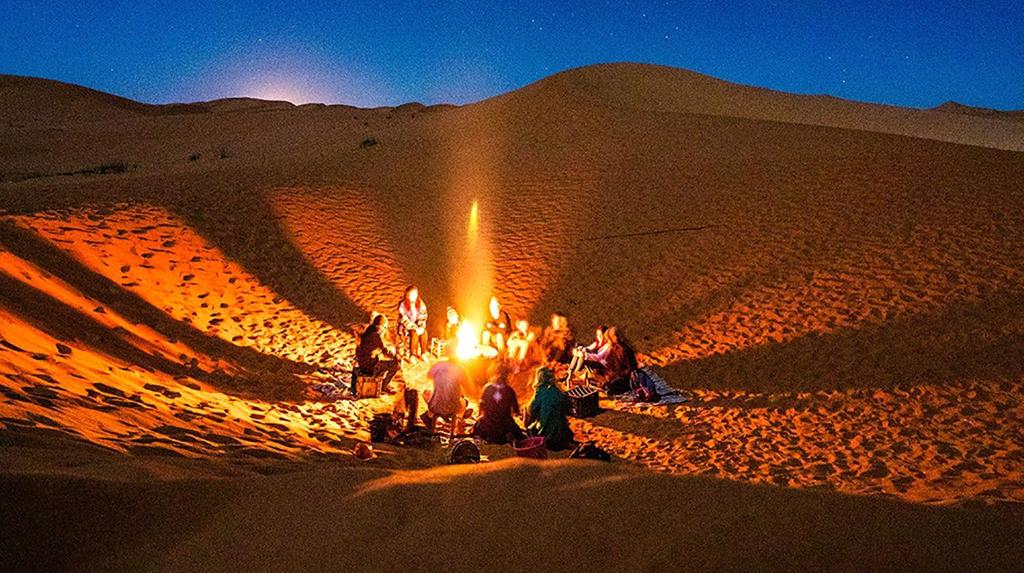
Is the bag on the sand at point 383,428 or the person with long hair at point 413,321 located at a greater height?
the person with long hair at point 413,321

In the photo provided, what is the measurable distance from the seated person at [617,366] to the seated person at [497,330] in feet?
5.54

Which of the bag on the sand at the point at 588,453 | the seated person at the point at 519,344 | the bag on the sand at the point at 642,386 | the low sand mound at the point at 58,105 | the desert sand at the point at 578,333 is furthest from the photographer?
the low sand mound at the point at 58,105

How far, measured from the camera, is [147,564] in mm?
3158

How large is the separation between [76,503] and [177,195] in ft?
46.3

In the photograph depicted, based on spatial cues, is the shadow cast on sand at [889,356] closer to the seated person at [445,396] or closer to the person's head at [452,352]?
the person's head at [452,352]

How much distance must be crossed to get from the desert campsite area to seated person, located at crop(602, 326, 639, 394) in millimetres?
60

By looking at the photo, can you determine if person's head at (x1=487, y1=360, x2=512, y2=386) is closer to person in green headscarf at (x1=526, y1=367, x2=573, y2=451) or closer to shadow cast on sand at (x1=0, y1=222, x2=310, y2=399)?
person in green headscarf at (x1=526, y1=367, x2=573, y2=451)

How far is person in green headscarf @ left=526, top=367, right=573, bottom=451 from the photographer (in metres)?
7.15

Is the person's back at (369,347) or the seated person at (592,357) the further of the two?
the seated person at (592,357)

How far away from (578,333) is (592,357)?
2.24 meters

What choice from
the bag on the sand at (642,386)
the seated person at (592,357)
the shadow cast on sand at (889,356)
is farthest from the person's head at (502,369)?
the shadow cast on sand at (889,356)

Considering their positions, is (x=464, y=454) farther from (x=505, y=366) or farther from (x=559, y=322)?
(x=559, y=322)

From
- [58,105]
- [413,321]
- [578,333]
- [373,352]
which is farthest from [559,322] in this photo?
[58,105]

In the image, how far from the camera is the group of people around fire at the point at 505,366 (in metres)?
7.32
